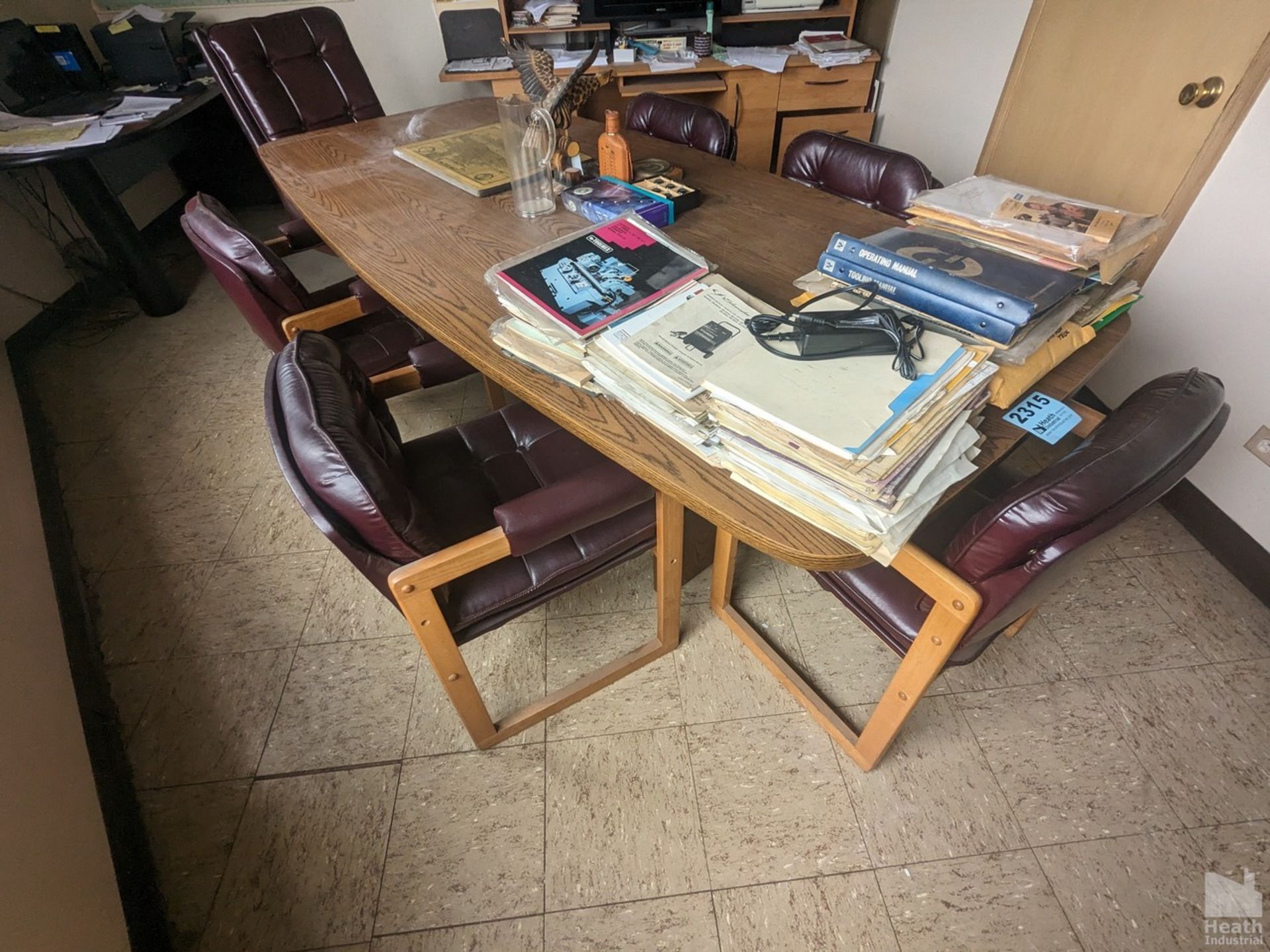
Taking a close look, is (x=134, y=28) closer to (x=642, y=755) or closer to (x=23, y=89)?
(x=23, y=89)

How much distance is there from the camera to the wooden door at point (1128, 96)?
154cm

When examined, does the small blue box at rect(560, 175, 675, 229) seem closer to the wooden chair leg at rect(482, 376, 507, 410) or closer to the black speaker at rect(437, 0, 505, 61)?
→ the wooden chair leg at rect(482, 376, 507, 410)

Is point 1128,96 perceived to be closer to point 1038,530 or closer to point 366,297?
point 1038,530

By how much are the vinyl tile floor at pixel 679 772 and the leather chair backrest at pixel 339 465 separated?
2.14 feet

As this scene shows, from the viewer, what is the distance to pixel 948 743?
1.34 meters

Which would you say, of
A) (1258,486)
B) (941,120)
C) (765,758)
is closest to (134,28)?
(941,120)

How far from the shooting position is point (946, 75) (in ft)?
8.48

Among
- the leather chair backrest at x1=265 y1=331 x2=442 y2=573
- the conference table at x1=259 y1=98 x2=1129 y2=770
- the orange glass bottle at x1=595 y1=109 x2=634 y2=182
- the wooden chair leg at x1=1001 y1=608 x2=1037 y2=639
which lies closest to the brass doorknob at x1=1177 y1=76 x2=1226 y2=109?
the conference table at x1=259 y1=98 x2=1129 y2=770

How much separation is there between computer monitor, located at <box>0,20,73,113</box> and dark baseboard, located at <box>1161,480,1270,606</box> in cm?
442

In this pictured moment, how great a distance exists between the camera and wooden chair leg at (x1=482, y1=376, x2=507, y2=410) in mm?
1998

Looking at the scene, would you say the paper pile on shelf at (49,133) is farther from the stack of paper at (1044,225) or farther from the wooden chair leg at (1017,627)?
the wooden chair leg at (1017,627)

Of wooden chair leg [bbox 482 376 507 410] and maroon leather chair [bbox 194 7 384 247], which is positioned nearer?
wooden chair leg [bbox 482 376 507 410]

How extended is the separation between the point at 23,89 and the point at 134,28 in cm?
52

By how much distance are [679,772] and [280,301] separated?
1412 millimetres
